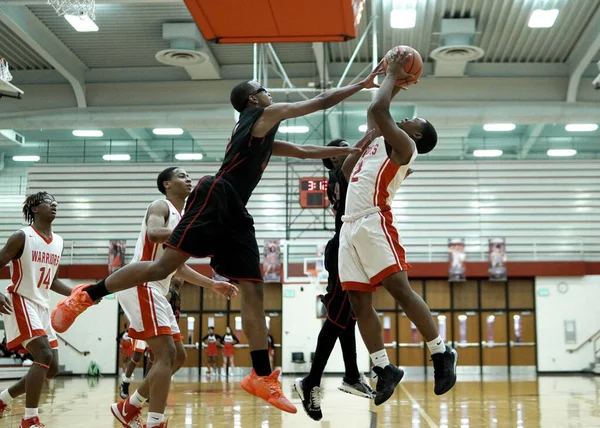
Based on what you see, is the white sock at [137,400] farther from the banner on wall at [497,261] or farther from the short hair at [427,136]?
the banner on wall at [497,261]

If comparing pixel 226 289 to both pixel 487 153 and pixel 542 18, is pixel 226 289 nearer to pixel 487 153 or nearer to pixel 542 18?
pixel 542 18

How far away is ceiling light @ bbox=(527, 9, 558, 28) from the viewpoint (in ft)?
51.8

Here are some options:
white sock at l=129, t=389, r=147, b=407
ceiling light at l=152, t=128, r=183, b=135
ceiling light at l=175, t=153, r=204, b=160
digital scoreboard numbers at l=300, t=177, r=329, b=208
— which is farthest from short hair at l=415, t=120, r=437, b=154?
ceiling light at l=175, t=153, r=204, b=160

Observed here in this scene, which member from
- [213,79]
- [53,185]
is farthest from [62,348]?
[213,79]

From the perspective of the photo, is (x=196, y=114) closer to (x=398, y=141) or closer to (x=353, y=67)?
(x=353, y=67)

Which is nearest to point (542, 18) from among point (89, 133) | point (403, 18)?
point (403, 18)

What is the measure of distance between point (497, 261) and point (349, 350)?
57.4 ft

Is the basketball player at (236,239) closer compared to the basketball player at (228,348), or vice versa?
the basketball player at (236,239)

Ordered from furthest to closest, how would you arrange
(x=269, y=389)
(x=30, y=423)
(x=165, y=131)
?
(x=165, y=131) < (x=30, y=423) < (x=269, y=389)

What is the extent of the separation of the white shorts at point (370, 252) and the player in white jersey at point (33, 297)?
291 centimetres

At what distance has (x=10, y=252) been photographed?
690cm

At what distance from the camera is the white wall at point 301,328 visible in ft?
74.0

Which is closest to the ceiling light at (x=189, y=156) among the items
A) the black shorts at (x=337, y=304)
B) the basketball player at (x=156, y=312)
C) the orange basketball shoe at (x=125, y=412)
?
the basketball player at (x=156, y=312)

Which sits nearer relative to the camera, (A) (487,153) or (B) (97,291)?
(B) (97,291)
